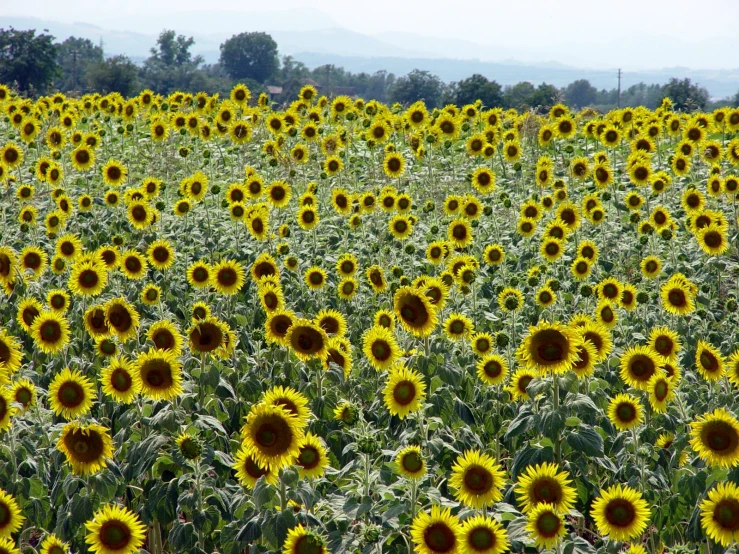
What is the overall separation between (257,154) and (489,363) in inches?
402

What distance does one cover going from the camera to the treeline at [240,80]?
37188mm

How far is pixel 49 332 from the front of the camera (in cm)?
590

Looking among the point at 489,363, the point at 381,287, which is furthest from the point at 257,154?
the point at 489,363

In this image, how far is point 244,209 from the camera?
31.4 ft

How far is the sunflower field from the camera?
4039mm

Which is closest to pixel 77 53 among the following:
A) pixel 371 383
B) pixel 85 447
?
pixel 371 383

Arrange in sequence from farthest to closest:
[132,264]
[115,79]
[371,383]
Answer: [115,79], [132,264], [371,383]

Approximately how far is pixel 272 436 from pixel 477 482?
3.50 feet

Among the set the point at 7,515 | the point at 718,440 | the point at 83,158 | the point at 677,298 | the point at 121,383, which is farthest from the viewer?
the point at 83,158

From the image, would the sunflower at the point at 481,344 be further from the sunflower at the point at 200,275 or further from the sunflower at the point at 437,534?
the sunflower at the point at 437,534

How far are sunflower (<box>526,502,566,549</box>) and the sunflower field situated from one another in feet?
0.03

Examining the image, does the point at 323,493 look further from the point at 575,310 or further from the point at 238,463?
the point at 575,310

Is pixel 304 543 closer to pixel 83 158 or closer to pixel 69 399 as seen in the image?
pixel 69 399

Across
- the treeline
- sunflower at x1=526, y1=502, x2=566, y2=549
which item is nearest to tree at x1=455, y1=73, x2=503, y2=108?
the treeline
